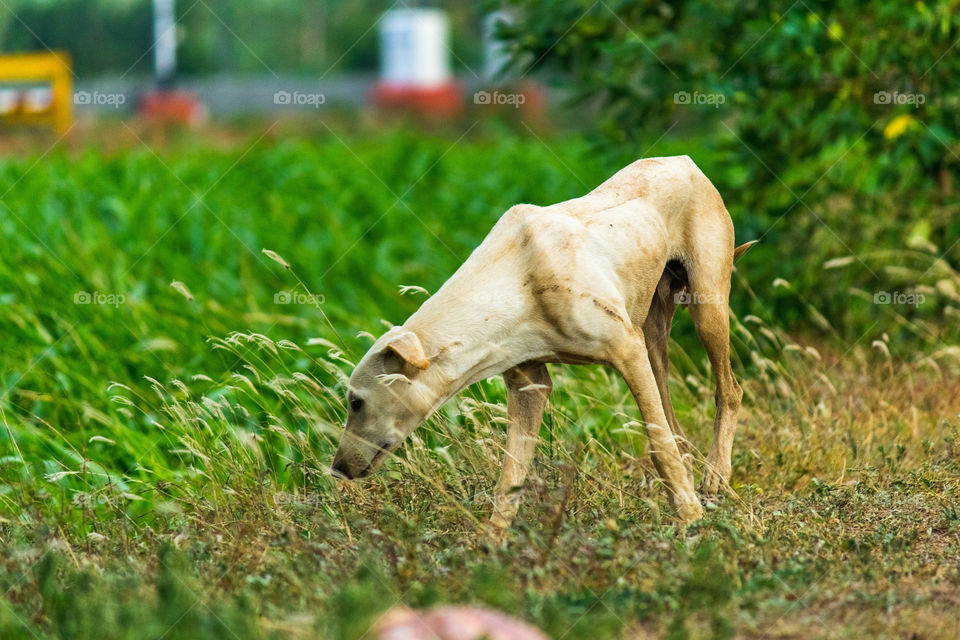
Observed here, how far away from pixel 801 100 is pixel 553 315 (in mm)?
4450

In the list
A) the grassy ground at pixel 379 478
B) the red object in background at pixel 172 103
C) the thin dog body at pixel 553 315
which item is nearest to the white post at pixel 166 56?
the red object in background at pixel 172 103

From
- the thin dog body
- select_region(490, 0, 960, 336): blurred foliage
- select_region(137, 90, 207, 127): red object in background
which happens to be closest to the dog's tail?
the thin dog body

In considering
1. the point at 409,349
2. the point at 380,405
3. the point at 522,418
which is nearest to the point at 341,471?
the point at 380,405

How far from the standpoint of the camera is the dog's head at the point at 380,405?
4.63 m

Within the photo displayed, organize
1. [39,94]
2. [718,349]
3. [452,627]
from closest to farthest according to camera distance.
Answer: [452,627], [718,349], [39,94]

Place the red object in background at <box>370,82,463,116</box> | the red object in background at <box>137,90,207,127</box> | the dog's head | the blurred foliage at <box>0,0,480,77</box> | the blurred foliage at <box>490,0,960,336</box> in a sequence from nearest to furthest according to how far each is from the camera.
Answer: the dog's head, the blurred foliage at <box>490,0,960,336</box>, the red object in background at <box>137,90,207,127</box>, the red object in background at <box>370,82,463,116</box>, the blurred foliage at <box>0,0,480,77</box>

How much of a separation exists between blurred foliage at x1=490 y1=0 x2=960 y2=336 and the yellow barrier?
17.9m

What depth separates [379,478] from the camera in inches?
220

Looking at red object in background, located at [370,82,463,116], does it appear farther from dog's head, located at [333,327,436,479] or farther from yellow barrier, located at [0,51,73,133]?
dog's head, located at [333,327,436,479]

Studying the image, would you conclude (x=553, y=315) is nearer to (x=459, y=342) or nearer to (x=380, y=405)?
(x=459, y=342)

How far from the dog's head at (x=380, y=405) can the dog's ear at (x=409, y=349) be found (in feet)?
0.10

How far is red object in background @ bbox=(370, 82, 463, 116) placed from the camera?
40.8 meters

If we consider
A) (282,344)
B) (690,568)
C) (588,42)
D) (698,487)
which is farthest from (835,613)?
(588,42)

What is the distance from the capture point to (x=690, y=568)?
14.1ft
